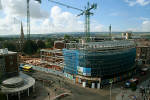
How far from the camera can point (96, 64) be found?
39.8 meters

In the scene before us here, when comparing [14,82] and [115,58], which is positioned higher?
[115,58]

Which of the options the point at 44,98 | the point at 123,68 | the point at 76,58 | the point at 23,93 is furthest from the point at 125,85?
the point at 23,93

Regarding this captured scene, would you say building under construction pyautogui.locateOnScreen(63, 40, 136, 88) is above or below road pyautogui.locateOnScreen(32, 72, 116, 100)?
above

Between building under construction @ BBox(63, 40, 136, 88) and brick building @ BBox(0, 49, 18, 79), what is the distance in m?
20.1

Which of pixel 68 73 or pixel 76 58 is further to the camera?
pixel 68 73

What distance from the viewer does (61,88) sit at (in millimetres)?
39562

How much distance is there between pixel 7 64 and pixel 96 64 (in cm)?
3179

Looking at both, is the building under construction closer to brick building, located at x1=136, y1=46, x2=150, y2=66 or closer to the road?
the road

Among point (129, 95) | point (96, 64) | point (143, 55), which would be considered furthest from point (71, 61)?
point (143, 55)

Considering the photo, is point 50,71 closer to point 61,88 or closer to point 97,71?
point 61,88

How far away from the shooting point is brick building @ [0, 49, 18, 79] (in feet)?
122

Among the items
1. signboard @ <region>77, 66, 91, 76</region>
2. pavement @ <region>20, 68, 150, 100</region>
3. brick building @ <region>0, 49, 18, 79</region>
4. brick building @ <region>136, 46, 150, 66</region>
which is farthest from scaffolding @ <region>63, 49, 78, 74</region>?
brick building @ <region>136, 46, 150, 66</region>

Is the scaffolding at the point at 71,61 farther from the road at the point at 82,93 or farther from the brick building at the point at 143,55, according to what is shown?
the brick building at the point at 143,55

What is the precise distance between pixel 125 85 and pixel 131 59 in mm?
17390
